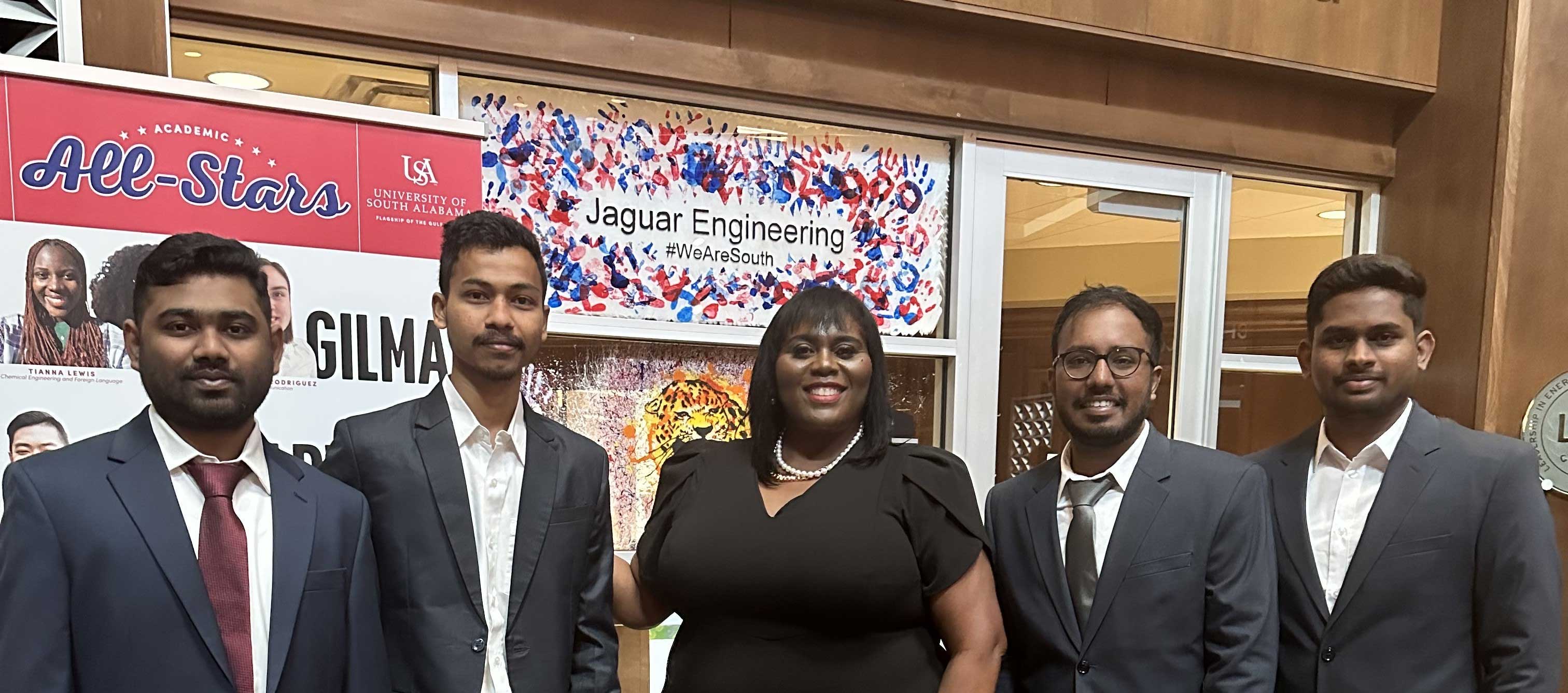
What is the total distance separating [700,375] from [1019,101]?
1.45m

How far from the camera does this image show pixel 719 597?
1.79 metres

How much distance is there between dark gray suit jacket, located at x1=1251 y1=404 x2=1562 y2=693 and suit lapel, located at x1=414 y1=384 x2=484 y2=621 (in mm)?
1561

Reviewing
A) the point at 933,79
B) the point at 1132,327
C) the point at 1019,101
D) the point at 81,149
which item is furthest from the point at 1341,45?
the point at 81,149

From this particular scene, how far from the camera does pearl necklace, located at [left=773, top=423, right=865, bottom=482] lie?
1.90 m

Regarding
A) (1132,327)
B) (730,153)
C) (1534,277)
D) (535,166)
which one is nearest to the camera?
(1132,327)

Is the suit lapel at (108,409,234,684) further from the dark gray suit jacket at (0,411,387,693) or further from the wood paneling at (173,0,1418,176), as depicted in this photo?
the wood paneling at (173,0,1418,176)

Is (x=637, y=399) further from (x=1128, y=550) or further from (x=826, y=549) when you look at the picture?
(x=1128, y=550)

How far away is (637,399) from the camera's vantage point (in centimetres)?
323

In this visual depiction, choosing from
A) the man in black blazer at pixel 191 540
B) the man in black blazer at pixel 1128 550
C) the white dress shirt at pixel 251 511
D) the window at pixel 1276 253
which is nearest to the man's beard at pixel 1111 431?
the man in black blazer at pixel 1128 550

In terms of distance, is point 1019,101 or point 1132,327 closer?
point 1132,327

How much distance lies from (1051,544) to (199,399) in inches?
56.7

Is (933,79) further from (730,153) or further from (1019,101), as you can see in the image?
(730,153)

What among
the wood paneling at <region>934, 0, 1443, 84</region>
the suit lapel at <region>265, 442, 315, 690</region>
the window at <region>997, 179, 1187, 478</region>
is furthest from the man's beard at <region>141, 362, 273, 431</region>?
the window at <region>997, 179, 1187, 478</region>

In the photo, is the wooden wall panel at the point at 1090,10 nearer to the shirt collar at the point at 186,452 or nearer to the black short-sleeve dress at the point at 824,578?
the black short-sleeve dress at the point at 824,578
